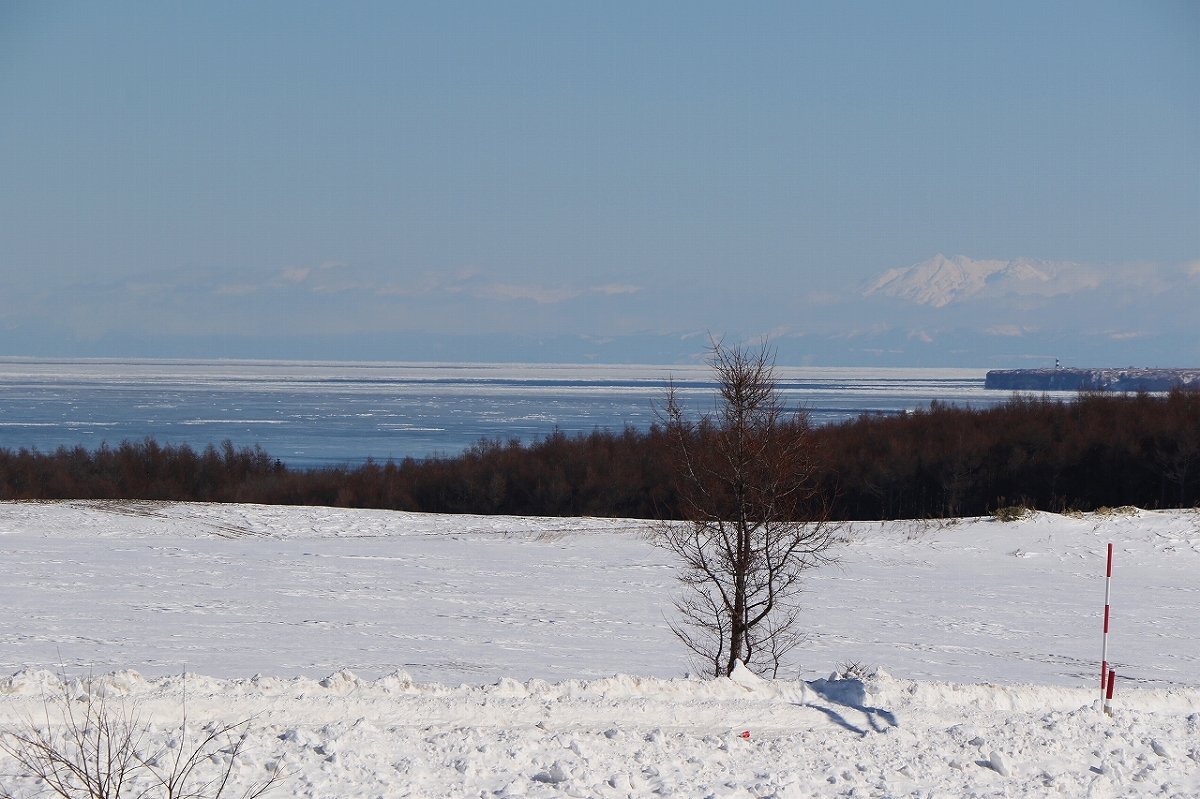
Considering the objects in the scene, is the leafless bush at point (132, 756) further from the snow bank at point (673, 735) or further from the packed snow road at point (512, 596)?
the packed snow road at point (512, 596)

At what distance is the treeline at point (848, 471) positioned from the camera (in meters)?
40.8

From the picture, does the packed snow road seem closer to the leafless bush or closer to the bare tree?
the bare tree

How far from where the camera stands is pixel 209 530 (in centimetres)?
2909

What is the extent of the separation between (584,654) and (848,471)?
110 ft

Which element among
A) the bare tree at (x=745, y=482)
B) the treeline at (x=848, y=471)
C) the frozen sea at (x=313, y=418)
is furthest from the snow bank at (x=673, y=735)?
the frozen sea at (x=313, y=418)

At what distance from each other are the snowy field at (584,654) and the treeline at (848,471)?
14.0 meters

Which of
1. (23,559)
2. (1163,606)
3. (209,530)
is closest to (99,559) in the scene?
(23,559)

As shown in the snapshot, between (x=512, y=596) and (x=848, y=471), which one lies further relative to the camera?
(x=848, y=471)

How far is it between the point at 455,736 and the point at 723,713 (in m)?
1.95

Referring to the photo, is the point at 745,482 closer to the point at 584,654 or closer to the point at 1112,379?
the point at 584,654

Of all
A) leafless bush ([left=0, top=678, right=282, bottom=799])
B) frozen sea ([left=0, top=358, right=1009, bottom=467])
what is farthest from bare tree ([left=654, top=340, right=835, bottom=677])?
frozen sea ([left=0, top=358, right=1009, bottom=467])

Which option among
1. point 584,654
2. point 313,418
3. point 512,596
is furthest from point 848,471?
point 313,418

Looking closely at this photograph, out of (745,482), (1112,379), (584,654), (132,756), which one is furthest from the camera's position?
(1112,379)

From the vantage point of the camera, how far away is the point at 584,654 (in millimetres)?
13008
